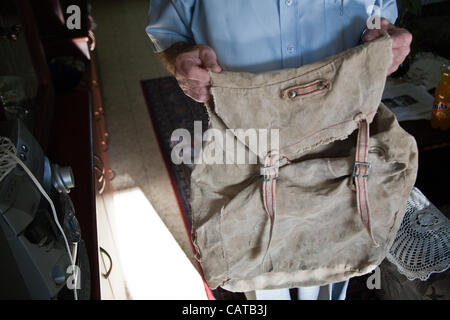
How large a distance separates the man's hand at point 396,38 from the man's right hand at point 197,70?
0.98ft

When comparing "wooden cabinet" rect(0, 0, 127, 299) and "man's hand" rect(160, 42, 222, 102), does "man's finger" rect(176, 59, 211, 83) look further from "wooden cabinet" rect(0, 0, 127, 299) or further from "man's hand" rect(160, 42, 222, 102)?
"wooden cabinet" rect(0, 0, 127, 299)

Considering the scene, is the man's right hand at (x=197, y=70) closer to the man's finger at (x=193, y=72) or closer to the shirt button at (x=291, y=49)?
the man's finger at (x=193, y=72)

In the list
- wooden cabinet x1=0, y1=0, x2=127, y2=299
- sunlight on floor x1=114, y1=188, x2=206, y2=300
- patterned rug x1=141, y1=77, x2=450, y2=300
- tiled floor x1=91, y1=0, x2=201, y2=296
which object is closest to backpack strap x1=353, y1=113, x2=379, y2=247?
patterned rug x1=141, y1=77, x2=450, y2=300

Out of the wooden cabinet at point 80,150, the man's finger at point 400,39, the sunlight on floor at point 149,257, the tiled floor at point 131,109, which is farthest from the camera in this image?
the tiled floor at point 131,109

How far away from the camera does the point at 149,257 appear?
1.81 m

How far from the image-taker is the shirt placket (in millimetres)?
775

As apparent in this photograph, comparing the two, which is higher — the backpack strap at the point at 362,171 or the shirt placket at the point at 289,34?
the shirt placket at the point at 289,34

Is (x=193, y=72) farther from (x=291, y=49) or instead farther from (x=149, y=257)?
(x=149, y=257)

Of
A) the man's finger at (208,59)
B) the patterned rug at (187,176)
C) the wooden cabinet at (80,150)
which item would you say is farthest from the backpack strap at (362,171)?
the wooden cabinet at (80,150)

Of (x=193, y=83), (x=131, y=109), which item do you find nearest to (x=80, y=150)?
(x=193, y=83)

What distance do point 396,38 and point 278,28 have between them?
23cm

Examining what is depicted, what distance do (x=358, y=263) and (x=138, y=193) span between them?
5.04 ft

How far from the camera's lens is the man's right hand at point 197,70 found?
0.73 metres

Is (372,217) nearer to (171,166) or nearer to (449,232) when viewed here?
(449,232)
